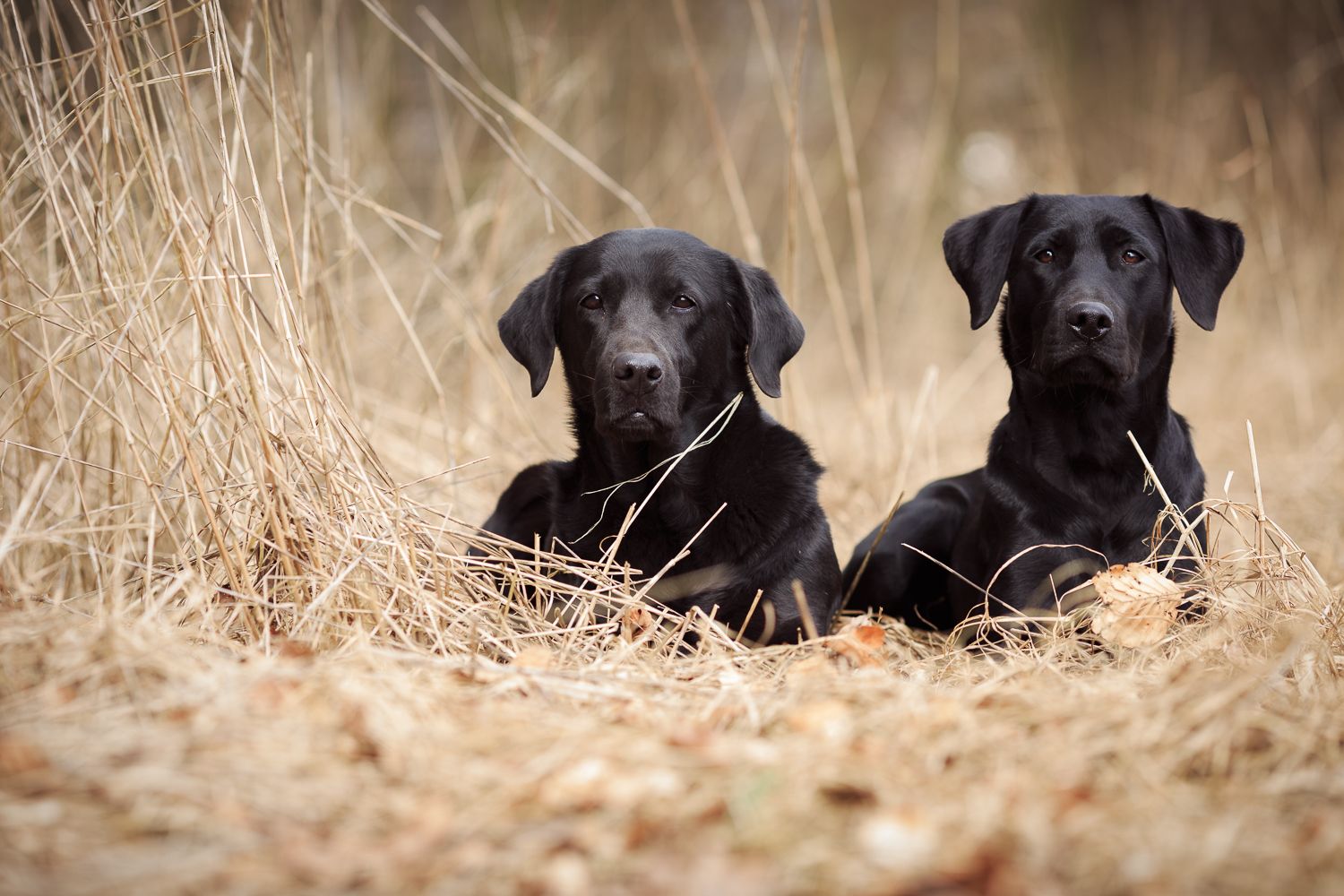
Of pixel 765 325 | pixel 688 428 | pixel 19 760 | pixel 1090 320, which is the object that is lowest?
pixel 19 760

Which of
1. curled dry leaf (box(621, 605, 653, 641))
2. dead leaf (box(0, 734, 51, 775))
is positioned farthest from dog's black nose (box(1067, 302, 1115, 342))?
dead leaf (box(0, 734, 51, 775))

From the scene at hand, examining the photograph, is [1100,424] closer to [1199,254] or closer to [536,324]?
[1199,254]

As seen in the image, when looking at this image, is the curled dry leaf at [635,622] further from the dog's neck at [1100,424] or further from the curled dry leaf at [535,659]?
the dog's neck at [1100,424]

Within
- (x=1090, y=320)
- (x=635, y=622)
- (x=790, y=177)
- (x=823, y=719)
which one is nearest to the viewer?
(x=823, y=719)

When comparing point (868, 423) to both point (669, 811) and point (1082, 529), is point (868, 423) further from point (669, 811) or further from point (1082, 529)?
point (669, 811)

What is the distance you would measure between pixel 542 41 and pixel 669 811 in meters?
3.03

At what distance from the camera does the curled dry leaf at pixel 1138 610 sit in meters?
2.56

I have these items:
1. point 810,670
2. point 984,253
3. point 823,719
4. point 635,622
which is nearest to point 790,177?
point 984,253

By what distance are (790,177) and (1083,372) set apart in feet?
4.30

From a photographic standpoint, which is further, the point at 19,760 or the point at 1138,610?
the point at 1138,610

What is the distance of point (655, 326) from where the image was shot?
2.94 meters

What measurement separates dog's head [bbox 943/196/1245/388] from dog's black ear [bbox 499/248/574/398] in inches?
44.7

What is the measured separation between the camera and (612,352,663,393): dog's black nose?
2.75m

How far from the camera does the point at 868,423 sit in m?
4.92
